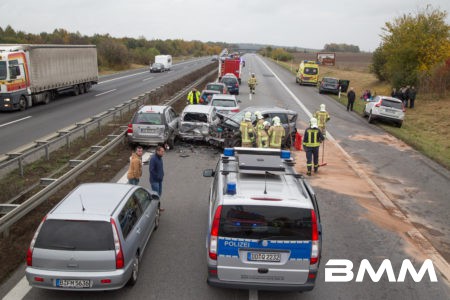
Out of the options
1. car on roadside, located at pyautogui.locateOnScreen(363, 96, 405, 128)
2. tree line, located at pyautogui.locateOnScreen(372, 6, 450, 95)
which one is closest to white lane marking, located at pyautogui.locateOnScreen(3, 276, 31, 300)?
car on roadside, located at pyautogui.locateOnScreen(363, 96, 405, 128)

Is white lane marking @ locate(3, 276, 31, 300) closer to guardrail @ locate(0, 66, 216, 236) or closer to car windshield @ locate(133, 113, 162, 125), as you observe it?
guardrail @ locate(0, 66, 216, 236)

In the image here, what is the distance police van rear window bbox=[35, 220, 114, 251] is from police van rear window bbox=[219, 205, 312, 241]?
5.30 feet

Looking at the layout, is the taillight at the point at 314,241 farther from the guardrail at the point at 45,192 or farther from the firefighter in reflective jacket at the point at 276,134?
the firefighter in reflective jacket at the point at 276,134

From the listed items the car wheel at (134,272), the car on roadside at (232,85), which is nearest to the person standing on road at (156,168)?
the car wheel at (134,272)

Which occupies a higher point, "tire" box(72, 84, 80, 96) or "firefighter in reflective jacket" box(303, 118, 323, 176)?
"firefighter in reflective jacket" box(303, 118, 323, 176)

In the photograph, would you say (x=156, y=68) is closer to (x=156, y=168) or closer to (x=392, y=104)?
(x=392, y=104)

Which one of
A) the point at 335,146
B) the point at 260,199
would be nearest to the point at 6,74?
the point at 335,146

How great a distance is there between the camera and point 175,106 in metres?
24.6

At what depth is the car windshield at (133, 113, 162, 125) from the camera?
14961 mm

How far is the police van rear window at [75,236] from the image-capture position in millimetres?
5859

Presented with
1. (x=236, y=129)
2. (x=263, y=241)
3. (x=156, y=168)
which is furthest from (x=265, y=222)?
(x=236, y=129)

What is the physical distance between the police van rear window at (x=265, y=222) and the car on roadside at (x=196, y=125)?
10302mm

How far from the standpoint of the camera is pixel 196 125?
1603 cm

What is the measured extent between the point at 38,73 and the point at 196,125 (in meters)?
14.0
